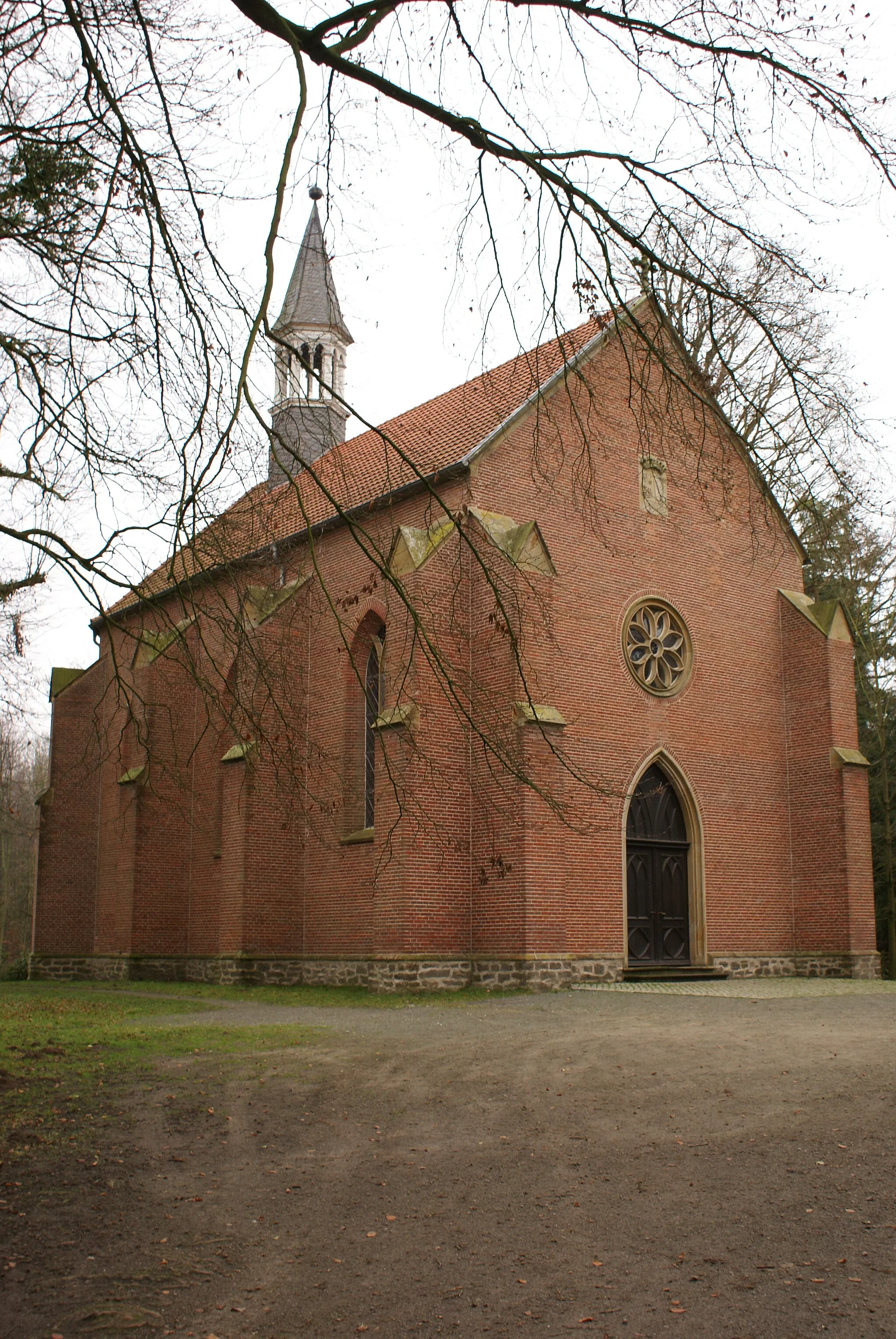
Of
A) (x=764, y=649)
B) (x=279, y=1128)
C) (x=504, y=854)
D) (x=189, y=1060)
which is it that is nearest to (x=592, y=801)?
(x=504, y=854)

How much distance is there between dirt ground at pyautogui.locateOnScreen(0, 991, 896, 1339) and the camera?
416cm

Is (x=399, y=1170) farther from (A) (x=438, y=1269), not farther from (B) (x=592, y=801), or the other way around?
(B) (x=592, y=801)

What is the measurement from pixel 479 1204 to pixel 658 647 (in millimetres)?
14004

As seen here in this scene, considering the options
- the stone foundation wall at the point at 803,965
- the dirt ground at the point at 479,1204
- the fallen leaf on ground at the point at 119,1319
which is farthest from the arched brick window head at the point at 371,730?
the fallen leaf on ground at the point at 119,1319

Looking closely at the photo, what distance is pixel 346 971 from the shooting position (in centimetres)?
1759

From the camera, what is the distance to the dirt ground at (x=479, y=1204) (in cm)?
416

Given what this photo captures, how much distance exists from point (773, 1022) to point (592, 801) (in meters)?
5.98

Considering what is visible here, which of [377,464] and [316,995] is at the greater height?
[377,464]

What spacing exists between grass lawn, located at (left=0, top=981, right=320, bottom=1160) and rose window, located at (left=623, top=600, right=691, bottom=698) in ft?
27.1

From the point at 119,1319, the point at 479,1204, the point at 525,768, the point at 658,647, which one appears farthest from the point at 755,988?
the point at 119,1319

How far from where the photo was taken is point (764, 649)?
20.5 meters

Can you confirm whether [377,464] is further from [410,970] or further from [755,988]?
[755,988]

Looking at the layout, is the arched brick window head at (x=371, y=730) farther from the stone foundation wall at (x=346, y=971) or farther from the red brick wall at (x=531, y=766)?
the stone foundation wall at (x=346, y=971)

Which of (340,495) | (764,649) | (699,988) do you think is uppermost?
(340,495)
